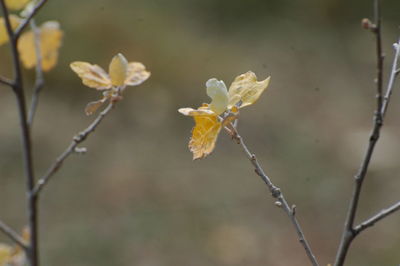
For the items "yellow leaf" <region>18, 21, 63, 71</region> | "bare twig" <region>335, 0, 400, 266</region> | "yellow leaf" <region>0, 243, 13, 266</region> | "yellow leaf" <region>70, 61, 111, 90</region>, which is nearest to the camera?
"bare twig" <region>335, 0, 400, 266</region>

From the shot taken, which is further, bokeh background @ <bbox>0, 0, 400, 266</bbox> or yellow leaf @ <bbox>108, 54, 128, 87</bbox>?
bokeh background @ <bbox>0, 0, 400, 266</bbox>

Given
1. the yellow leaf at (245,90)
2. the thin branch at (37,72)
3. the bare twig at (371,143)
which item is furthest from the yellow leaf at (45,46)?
the bare twig at (371,143)

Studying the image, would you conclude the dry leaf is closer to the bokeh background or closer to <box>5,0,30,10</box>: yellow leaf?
<box>5,0,30,10</box>: yellow leaf

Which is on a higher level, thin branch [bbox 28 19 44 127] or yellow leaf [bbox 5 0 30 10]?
yellow leaf [bbox 5 0 30 10]

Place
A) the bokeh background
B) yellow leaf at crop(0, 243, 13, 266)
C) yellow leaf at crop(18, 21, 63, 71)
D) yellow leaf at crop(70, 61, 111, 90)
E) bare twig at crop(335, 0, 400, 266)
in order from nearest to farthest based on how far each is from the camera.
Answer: bare twig at crop(335, 0, 400, 266)
yellow leaf at crop(70, 61, 111, 90)
yellow leaf at crop(0, 243, 13, 266)
yellow leaf at crop(18, 21, 63, 71)
the bokeh background

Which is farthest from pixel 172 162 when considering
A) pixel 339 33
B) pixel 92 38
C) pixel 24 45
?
pixel 24 45

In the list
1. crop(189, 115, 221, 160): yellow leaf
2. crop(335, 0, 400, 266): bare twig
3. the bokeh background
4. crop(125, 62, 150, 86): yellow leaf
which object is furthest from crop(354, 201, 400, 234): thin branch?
the bokeh background
